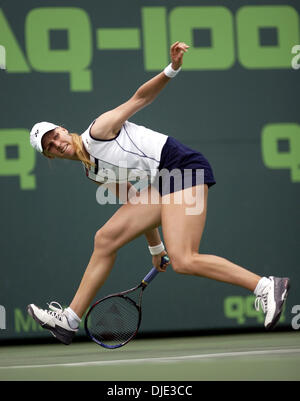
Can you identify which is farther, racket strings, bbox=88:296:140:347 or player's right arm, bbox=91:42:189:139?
racket strings, bbox=88:296:140:347

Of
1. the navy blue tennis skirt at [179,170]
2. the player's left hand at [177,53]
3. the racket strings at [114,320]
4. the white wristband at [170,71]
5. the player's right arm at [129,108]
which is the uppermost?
the player's left hand at [177,53]

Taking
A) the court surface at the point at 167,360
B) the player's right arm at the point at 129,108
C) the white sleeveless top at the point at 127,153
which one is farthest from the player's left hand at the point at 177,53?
the court surface at the point at 167,360

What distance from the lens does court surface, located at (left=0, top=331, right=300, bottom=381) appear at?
11.2 feet

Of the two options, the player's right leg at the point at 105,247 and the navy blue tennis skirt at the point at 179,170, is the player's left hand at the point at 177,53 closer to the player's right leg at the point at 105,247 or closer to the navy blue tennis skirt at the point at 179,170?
the navy blue tennis skirt at the point at 179,170

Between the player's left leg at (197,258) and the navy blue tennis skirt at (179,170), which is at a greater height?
the navy blue tennis skirt at (179,170)

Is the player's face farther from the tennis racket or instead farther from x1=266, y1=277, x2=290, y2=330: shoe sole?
x1=266, y1=277, x2=290, y2=330: shoe sole

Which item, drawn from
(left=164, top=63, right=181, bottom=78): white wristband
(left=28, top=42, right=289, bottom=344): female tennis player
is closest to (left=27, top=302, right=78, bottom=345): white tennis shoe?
(left=28, top=42, right=289, bottom=344): female tennis player

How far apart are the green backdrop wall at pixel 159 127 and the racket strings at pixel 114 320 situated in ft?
3.90

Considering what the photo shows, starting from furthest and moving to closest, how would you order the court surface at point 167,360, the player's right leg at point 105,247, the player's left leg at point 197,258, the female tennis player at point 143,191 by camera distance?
1. the player's right leg at point 105,247
2. the female tennis player at point 143,191
3. the player's left leg at point 197,258
4. the court surface at point 167,360

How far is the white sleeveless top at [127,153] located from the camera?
3.82 meters

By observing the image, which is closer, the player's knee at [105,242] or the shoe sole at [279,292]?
the shoe sole at [279,292]

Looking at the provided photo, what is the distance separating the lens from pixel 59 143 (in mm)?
3893

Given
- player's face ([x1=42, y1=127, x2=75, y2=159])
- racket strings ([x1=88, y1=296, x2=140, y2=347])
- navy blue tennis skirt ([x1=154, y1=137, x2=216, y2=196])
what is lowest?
racket strings ([x1=88, y1=296, x2=140, y2=347])

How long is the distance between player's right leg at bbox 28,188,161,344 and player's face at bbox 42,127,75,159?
44 cm
